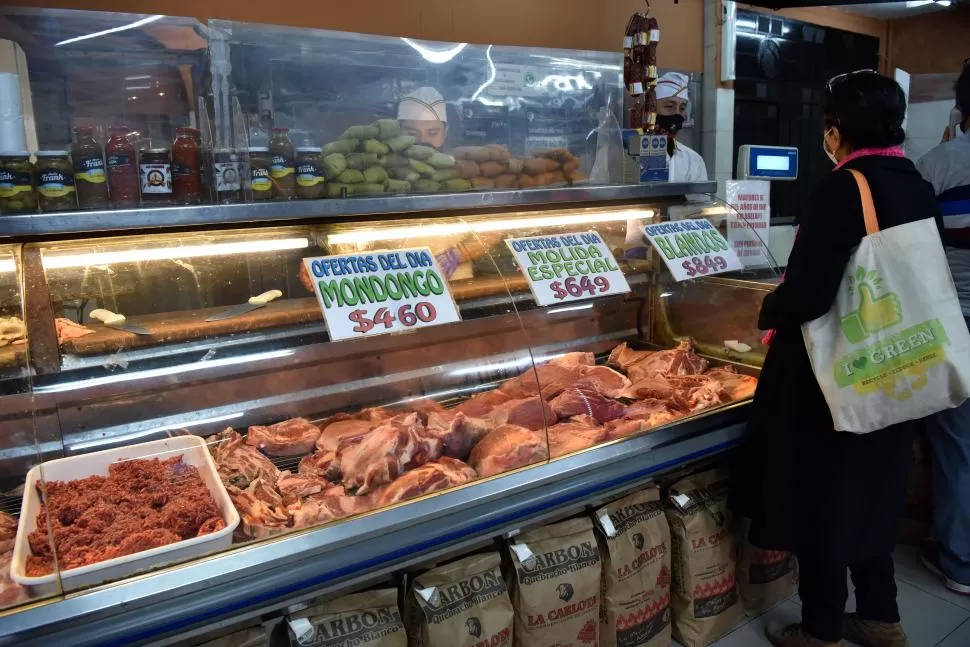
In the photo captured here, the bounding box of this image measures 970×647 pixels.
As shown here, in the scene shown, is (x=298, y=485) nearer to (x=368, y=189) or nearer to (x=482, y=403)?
(x=482, y=403)

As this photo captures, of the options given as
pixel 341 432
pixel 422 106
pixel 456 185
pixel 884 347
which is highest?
pixel 422 106

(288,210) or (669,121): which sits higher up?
(669,121)

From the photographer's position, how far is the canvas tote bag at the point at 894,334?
2486 millimetres

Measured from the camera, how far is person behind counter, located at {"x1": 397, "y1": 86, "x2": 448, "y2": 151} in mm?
3158

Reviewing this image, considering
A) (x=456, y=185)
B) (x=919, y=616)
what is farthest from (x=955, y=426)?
(x=456, y=185)

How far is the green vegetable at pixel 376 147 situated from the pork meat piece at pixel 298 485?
1.25 m

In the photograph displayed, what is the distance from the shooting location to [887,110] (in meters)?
2.53

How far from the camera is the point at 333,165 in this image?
8.75ft

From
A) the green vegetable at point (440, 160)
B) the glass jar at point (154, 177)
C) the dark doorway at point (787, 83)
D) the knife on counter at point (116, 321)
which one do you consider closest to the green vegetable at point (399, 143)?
the green vegetable at point (440, 160)

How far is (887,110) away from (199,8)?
3.46 m

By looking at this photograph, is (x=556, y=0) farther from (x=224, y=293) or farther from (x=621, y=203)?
(x=224, y=293)

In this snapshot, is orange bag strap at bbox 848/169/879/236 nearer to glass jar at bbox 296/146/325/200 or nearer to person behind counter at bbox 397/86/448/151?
person behind counter at bbox 397/86/448/151

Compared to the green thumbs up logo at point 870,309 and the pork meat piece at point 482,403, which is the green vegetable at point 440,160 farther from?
the green thumbs up logo at point 870,309

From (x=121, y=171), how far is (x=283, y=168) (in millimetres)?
499
